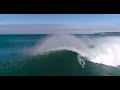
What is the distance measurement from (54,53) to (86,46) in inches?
17.3

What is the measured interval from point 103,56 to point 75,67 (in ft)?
1.33

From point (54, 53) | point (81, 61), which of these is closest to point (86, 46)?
point (81, 61)

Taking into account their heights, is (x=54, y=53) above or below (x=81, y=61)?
above

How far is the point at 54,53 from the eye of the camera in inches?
208

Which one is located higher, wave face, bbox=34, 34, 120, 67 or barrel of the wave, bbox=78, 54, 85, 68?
wave face, bbox=34, 34, 120, 67

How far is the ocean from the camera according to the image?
519 cm

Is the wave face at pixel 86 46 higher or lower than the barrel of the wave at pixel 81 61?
higher

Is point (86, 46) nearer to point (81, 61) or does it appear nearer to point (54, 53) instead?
point (81, 61)

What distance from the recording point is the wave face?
5.19 m

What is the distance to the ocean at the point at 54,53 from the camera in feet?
17.0

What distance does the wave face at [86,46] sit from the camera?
17.0 ft
